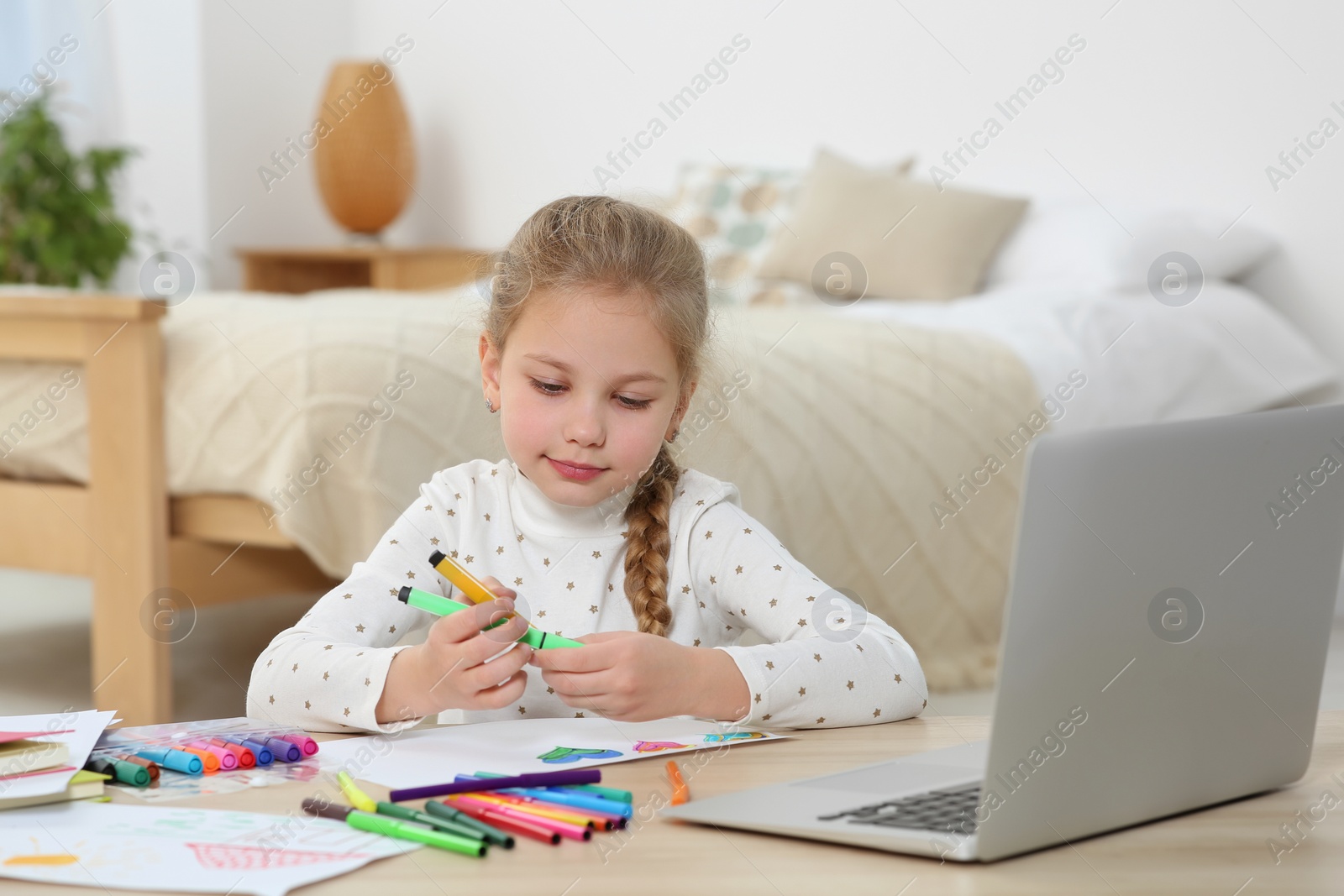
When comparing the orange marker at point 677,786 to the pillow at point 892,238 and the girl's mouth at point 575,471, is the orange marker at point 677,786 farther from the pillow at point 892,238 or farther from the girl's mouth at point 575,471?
the pillow at point 892,238

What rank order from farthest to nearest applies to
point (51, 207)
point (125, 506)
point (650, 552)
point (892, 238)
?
point (51, 207)
point (892, 238)
point (125, 506)
point (650, 552)

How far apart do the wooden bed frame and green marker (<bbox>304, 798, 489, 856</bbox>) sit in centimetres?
128

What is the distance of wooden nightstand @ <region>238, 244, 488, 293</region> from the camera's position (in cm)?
388

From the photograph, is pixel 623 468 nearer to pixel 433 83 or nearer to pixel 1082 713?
pixel 1082 713

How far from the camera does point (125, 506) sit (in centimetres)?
184

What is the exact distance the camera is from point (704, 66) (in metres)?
3.47

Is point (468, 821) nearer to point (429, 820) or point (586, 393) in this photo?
point (429, 820)

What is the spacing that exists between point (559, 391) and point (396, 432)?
2.61 feet

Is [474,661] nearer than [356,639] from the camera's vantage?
Yes

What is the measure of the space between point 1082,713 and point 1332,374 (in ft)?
7.74

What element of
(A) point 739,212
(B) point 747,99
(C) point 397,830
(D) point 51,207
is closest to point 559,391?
(C) point 397,830

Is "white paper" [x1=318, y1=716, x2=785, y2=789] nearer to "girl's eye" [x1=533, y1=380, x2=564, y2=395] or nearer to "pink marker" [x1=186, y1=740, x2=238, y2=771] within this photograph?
"pink marker" [x1=186, y1=740, x2=238, y2=771]

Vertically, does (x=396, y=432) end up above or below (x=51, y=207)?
below

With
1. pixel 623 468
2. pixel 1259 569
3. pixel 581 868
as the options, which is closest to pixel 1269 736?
pixel 1259 569
